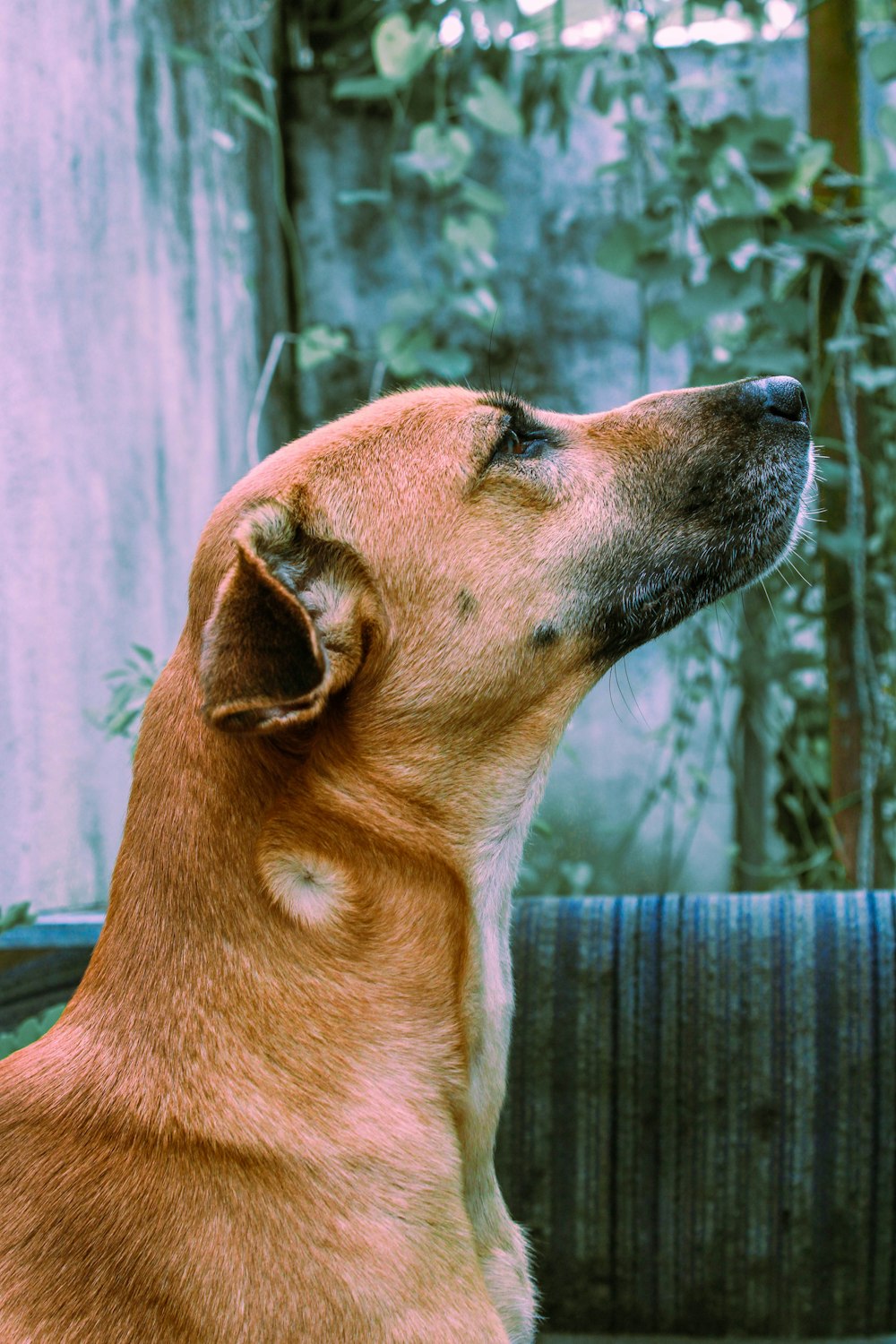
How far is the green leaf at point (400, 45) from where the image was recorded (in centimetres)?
296

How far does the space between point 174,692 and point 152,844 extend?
19 cm

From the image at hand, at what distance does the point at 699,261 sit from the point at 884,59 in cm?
97

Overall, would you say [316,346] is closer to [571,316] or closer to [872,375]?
[571,316]

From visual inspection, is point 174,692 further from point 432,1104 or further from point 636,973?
point 636,973

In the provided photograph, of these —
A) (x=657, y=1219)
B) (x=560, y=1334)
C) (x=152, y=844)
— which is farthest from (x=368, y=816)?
(x=560, y=1334)

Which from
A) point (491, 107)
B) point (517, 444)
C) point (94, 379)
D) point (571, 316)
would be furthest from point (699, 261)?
point (517, 444)

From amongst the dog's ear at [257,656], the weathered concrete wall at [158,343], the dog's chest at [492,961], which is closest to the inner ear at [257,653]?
the dog's ear at [257,656]

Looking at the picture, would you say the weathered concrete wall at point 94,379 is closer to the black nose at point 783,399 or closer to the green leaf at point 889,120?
the black nose at point 783,399

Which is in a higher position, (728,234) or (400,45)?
(400,45)

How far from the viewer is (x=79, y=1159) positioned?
4.13ft

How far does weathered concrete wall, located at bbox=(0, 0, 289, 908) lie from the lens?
7.16 ft

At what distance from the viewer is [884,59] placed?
2.64m

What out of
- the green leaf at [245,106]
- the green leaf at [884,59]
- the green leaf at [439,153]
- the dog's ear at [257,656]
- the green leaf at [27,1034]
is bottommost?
the green leaf at [27,1034]

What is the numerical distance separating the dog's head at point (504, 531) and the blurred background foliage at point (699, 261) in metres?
0.83
